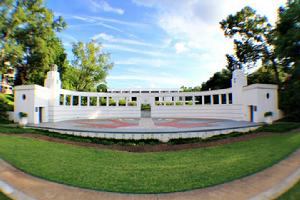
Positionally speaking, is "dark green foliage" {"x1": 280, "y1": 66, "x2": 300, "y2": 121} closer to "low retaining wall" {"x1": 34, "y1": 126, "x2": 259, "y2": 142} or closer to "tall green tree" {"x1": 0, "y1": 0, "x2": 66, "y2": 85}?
"low retaining wall" {"x1": 34, "y1": 126, "x2": 259, "y2": 142}

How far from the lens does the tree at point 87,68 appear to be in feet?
97.8

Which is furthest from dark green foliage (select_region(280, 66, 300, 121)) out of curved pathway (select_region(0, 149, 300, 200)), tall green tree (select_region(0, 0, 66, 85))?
tall green tree (select_region(0, 0, 66, 85))

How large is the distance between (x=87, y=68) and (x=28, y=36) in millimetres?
11945

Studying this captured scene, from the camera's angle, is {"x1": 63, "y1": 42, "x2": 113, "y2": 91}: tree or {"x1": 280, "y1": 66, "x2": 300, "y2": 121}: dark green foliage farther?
{"x1": 63, "y1": 42, "x2": 113, "y2": 91}: tree

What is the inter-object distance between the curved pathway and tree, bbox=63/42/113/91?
2777 cm

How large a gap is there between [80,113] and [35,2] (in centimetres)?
1351

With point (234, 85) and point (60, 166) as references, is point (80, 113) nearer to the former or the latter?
point (60, 166)

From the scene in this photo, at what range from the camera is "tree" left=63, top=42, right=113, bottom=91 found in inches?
1173

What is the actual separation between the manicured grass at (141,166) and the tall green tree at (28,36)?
15.2 m

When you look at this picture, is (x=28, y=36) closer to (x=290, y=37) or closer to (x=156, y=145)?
(x=156, y=145)

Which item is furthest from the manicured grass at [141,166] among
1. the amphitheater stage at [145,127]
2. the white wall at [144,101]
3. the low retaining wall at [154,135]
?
the white wall at [144,101]

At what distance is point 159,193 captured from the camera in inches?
135

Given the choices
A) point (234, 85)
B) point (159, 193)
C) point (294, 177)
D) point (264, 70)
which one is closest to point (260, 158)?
point (294, 177)

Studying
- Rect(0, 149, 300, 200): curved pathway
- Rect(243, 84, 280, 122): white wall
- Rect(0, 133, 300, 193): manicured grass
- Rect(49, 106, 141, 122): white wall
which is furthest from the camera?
Rect(49, 106, 141, 122): white wall
